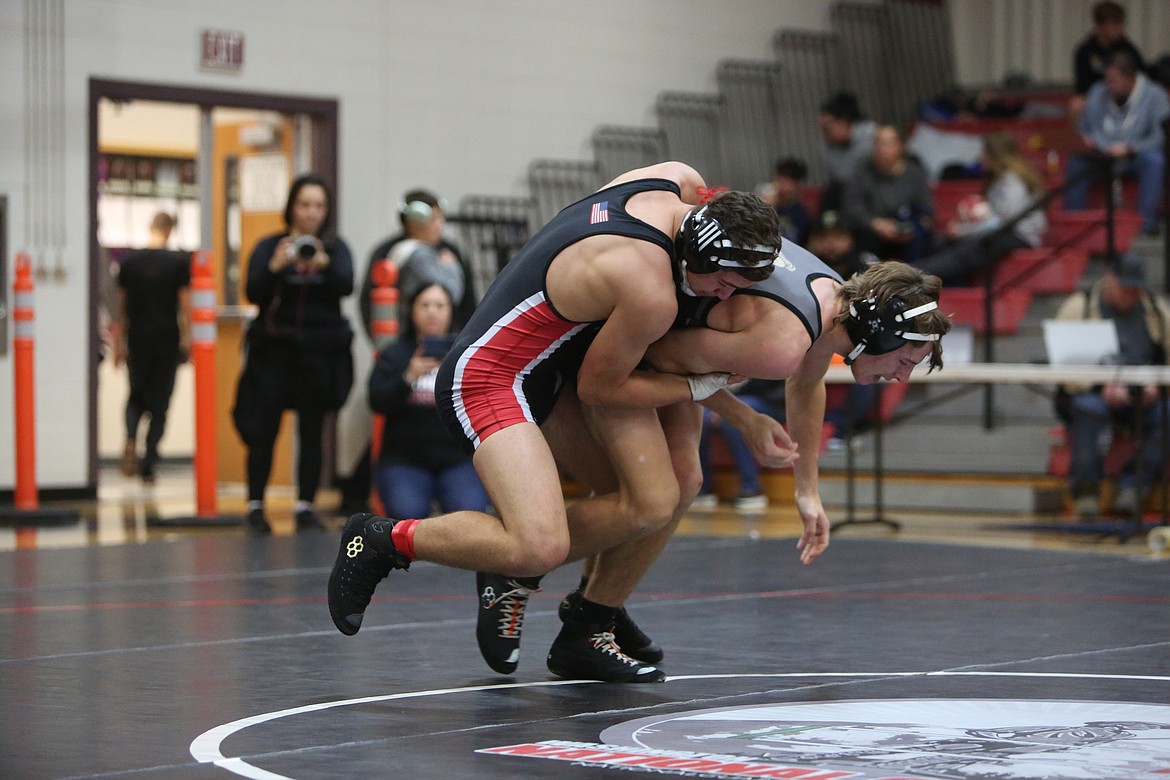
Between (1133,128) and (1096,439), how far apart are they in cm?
299

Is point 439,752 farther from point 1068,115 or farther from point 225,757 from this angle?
point 1068,115

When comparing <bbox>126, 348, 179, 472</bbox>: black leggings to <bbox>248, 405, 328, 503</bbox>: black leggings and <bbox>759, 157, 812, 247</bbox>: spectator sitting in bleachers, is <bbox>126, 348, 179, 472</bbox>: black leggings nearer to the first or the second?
<bbox>248, 405, 328, 503</bbox>: black leggings

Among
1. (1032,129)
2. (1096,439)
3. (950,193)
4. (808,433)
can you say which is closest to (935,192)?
(950,193)

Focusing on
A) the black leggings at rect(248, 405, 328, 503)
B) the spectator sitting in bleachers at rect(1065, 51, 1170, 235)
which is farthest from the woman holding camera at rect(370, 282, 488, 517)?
the spectator sitting in bleachers at rect(1065, 51, 1170, 235)

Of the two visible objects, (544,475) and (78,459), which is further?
(78,459)

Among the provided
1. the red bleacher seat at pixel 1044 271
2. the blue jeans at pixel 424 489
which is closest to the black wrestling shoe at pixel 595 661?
the blue jeans at pixel 424 489

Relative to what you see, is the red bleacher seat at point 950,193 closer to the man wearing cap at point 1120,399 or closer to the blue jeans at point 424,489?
the man wearing cap at point 1120,399

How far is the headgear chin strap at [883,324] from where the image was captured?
379cm

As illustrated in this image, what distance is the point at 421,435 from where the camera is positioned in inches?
289

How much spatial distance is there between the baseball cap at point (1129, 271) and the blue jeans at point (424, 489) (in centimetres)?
321

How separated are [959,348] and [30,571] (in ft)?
15.7

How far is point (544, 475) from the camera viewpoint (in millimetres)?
3771

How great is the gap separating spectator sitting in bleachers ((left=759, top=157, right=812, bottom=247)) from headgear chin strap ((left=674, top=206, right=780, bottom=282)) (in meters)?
7.39

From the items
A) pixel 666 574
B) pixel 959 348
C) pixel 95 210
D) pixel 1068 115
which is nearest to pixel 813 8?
pixel 1068 115
